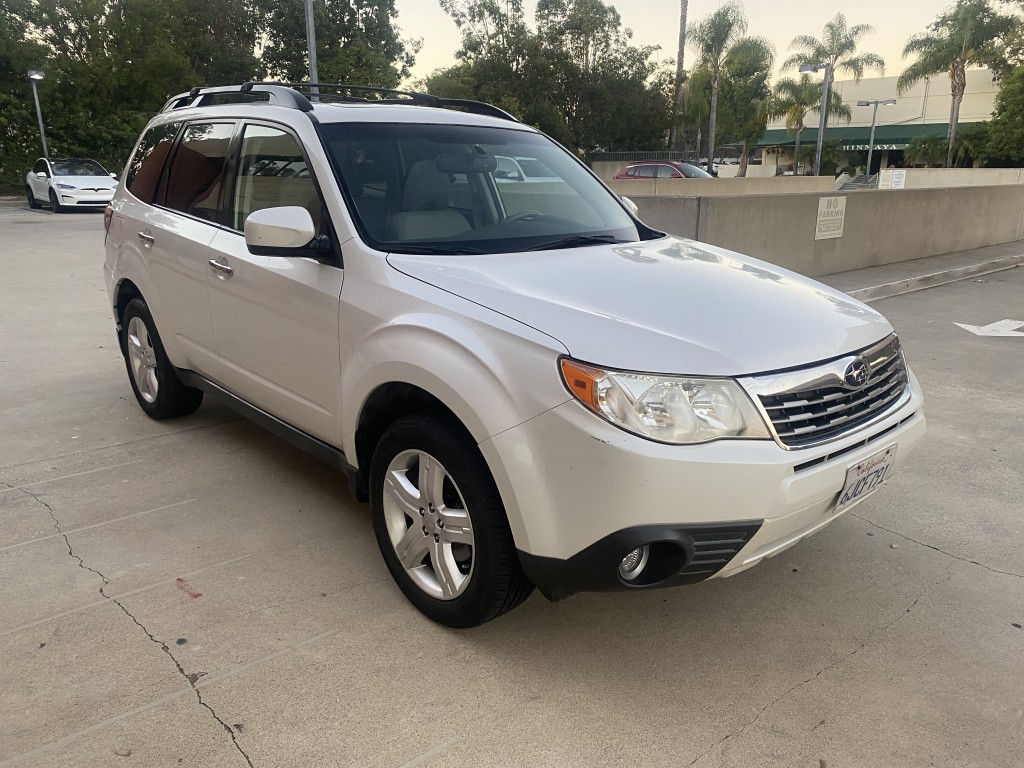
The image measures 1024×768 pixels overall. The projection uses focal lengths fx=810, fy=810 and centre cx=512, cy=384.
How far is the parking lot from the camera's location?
233cm

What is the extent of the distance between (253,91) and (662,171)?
21181mm

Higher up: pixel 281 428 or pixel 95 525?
pixel 281 428

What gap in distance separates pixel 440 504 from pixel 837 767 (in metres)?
1.39

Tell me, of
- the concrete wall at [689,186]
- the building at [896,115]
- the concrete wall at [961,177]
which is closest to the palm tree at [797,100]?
the building at [896,115]

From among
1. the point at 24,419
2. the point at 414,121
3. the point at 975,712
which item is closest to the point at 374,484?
the point at 414,121

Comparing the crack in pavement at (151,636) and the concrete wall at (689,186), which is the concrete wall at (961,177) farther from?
the crack in pavement at (151,636)

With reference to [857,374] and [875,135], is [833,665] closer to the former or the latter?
[857,374]

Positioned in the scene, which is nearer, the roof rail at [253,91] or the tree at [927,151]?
the roof rail at [253,91]

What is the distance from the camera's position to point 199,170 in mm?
4133

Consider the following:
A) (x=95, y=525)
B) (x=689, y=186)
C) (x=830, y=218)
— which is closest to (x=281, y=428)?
(x=95, y=525)

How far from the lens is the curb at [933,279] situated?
31.5 ft

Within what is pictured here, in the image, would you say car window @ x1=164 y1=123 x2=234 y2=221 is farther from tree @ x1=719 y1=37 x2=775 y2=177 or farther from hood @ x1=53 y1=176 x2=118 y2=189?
tree @ x1=719 y1=37 x2=775 y2=177

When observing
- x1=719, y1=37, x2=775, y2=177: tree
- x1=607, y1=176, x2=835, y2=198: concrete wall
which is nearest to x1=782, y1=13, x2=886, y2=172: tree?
x1=719, y1=37, x2=775, y2=177: tree

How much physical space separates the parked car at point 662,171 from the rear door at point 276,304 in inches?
821
